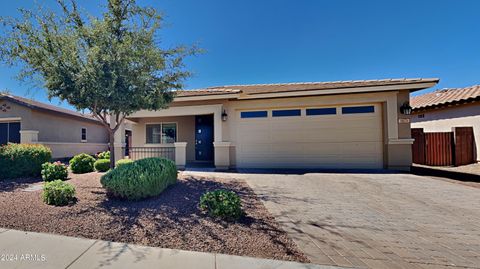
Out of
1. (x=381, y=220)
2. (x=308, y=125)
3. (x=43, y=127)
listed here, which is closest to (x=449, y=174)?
(x=308, y=125)

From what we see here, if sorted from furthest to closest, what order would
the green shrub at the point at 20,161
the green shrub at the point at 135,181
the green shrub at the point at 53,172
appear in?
the green shrub at the point at 20,161 < the green shrub at the point at 53,172 < the green shrub at the point at 135,181

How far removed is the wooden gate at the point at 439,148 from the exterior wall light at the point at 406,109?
9.04 feet

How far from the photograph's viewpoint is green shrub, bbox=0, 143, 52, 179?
7312 millimetres

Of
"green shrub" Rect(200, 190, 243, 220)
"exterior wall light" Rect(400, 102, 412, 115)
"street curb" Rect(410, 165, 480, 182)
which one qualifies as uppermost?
"exterior wall light" Rect(400, 102, 412, 115)

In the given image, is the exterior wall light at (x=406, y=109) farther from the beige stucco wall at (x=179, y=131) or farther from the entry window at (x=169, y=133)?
the entry window at (x=169, y=133)

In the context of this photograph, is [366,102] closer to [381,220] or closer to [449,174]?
[449,174]

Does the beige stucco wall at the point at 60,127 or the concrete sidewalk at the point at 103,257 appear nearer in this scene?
the concrete sidewalk at the point at 103,257

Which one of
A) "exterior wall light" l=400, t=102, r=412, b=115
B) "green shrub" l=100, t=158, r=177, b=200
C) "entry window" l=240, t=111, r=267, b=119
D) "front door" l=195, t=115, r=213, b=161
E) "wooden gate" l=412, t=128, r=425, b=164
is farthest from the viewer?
"front door" l=195, t=115, r=213, b=161

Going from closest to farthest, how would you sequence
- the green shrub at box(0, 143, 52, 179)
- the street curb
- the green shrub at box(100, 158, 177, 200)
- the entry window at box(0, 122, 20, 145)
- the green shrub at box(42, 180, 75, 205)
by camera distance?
the green shrub at box(42, 180, 75, 205) < the green shrub at box(100, 158, 177, 200) < the green shrub at box(0, 143, 52, 179) < the street curb < the entry window at box(0, 122, 20, 145)

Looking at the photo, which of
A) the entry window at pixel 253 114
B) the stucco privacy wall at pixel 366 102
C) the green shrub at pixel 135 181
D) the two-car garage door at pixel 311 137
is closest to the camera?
the green shrub at pixel 135 181

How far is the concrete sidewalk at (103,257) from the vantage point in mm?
2531

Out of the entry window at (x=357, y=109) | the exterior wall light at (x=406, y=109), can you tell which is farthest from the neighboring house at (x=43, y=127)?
the exterior wall light at (x=406, y=109)

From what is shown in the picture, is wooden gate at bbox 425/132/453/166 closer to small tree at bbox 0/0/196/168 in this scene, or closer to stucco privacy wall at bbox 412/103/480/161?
stucco privacy wall at bbox 412/103/480/161

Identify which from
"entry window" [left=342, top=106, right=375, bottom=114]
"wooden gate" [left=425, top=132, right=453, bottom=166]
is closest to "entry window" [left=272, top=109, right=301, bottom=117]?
"entry window" [left=342, top=106, right=375, bottom=114]
